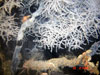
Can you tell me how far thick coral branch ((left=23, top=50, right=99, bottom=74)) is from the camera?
8.10 feet

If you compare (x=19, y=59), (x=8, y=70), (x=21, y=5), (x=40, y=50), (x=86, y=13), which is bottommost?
(x=8, y=70)

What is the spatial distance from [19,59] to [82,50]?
4.82ft

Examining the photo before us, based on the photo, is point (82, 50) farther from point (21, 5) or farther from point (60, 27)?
point (21, 5)

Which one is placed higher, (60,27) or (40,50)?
(60,27)

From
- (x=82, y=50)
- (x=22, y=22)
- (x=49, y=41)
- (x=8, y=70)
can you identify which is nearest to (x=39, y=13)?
(x=22, y=22)

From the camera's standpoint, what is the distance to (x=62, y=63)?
263cm

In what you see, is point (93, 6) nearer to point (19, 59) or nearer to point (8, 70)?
point (19, 59)

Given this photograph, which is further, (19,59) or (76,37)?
(19,59)

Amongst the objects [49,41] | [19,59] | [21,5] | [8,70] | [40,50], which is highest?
[21,5]

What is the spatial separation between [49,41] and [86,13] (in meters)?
1.03

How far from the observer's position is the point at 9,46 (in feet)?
9.15

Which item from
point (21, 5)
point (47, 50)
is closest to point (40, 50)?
point (47, 50)

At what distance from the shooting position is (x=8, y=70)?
2.85 metres

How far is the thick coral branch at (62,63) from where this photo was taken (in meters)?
2.47
